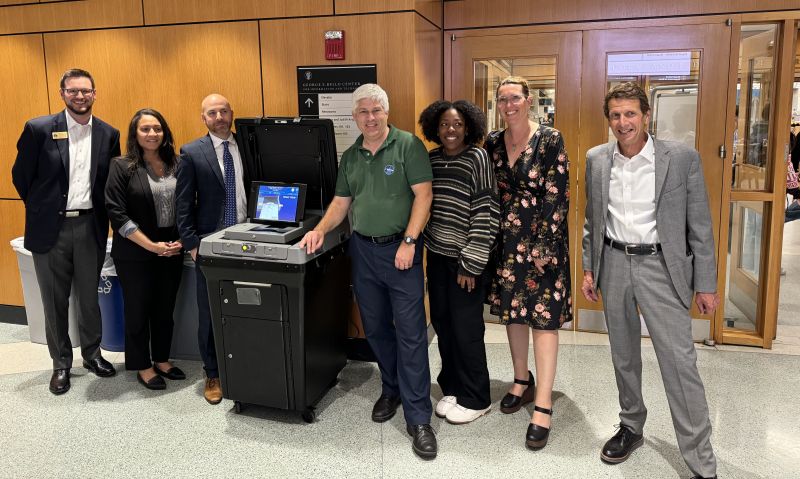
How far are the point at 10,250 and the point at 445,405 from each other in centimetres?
357

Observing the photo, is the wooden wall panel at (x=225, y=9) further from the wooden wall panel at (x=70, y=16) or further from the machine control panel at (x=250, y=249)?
the machine control panel at (x=250, y=249)

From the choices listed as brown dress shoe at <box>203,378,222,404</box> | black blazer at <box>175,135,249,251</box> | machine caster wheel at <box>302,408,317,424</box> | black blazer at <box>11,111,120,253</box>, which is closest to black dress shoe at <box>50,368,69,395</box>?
black blazer at <box>11,111,120,253</box>

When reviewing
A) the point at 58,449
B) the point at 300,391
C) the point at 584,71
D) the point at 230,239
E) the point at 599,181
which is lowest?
the point at 58,449

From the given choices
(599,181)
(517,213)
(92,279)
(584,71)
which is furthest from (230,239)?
(584,71)

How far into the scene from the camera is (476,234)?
9.16ft

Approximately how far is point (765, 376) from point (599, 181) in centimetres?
198

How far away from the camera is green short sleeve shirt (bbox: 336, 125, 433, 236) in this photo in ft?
9.09

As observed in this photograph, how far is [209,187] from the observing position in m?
3.29

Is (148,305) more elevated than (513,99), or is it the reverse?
(513,99)

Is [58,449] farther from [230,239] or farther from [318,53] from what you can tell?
[318,53]

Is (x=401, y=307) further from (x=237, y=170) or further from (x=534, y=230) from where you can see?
(x=237, y=170)

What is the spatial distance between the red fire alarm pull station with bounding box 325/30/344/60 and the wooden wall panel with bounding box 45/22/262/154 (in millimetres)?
478

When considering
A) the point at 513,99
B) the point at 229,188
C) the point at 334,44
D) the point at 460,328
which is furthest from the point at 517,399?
the point at 334,44

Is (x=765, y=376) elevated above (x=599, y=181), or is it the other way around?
(x=599, y=181)
